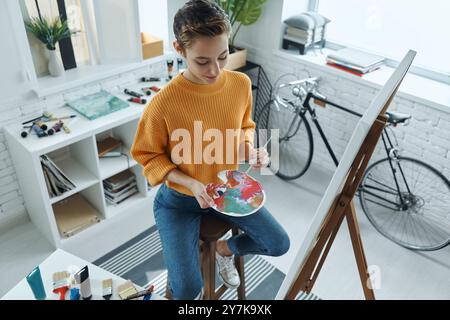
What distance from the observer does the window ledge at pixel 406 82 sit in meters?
2.37

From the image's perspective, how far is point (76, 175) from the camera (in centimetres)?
241

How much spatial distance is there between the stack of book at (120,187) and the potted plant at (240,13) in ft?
3.31

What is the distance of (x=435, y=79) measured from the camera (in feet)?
8.49

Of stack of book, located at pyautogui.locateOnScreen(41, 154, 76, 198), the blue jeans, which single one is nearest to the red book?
the blue jeans

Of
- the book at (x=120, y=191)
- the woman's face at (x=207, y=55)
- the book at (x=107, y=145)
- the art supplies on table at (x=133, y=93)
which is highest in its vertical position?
the woman's face at (x=207, y=55)

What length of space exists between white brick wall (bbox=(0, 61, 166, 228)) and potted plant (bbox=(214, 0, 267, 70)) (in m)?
0.67

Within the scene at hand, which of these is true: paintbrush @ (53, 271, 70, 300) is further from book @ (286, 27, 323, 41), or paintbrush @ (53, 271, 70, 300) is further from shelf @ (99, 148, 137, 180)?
book @ (286, 27, 323, 41)

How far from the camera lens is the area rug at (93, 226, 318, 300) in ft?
7.10

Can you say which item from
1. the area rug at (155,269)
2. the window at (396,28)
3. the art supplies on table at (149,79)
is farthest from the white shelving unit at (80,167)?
the window at (396,28)

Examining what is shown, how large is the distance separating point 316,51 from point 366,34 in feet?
1.17

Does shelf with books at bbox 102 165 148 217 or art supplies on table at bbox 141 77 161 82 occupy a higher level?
art supplies on table at bbox 141 77 161 82

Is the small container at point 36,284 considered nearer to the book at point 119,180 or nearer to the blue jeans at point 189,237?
the blue jeans at point 189,237
